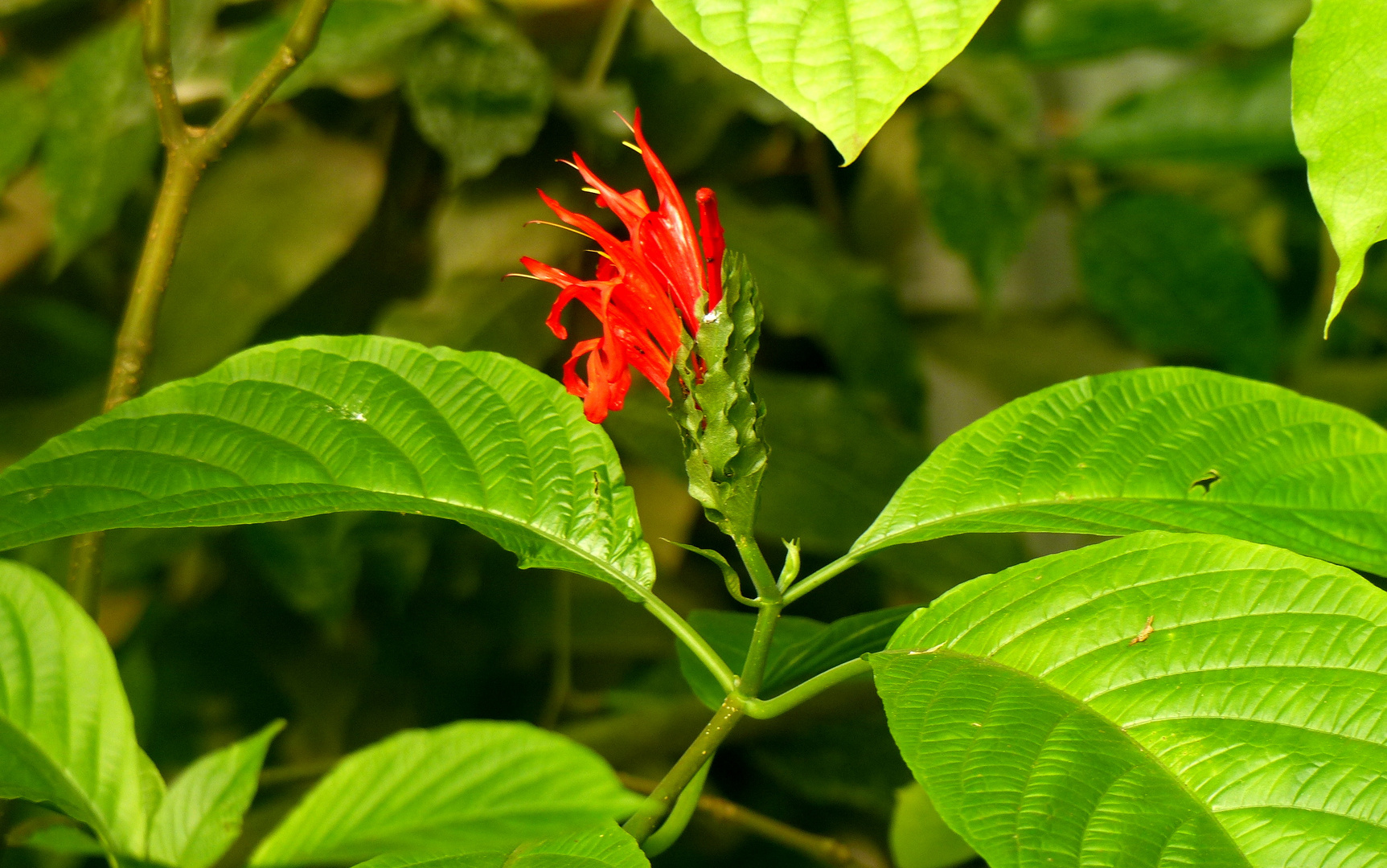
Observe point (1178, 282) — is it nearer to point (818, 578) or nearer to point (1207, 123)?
point (1207, 123)

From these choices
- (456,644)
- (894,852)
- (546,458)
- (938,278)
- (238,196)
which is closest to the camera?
(546,458)

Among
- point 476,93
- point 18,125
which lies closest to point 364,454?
point 476,93

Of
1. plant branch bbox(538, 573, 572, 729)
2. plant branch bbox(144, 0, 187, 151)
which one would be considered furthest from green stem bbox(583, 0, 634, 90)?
plant branch bbox(144, 0, 187, 151)

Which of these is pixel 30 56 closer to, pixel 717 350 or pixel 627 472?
pixel 627 472

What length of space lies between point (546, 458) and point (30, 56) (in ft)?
2.28

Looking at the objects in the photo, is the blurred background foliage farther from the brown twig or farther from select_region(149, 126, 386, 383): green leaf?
the brown twig

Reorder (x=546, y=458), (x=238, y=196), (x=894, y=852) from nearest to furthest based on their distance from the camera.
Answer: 1. (x=546, y=458)
2. (x=894, y=852)
3. (x=238, y=196)

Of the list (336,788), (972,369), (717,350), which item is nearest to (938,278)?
(972,369)

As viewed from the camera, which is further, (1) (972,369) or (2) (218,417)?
(1) (972,369)

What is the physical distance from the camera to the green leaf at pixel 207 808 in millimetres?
252

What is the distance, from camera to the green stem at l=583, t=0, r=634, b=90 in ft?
2.55

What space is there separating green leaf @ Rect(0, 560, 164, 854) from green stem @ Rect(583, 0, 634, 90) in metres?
0.61

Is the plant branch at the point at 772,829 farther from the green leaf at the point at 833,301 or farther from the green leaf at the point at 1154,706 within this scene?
the green leaf at the point at 833,301

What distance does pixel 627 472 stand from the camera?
0.84 m
